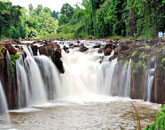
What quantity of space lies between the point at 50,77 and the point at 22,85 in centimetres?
253

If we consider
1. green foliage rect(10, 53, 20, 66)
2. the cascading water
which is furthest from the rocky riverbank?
the cascading water

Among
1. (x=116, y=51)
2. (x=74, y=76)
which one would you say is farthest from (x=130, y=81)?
(x=74, y=76)

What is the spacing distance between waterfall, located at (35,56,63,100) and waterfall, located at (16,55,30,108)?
5.29 ft

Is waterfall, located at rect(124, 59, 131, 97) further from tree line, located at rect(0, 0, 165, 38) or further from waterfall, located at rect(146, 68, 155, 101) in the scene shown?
tree line, located at rect(0, 0, 165, 38)

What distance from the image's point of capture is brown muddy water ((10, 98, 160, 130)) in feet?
33.3

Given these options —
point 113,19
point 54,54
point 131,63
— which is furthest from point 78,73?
point 113,19

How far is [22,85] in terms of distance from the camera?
14.1 metres

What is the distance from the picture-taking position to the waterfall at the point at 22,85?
13.8 metres

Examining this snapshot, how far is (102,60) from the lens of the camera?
779 inches

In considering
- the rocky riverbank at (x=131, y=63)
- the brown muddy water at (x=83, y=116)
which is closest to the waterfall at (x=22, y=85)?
the rocky riverbank at (x=131, y=63)

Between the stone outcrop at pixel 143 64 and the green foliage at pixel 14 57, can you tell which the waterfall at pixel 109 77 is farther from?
the green foliage at pixel 14 57

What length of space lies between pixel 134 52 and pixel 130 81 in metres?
1.75

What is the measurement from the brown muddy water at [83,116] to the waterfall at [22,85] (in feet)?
2.45

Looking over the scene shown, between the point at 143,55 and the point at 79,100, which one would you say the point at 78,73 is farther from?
the point at 143,55
